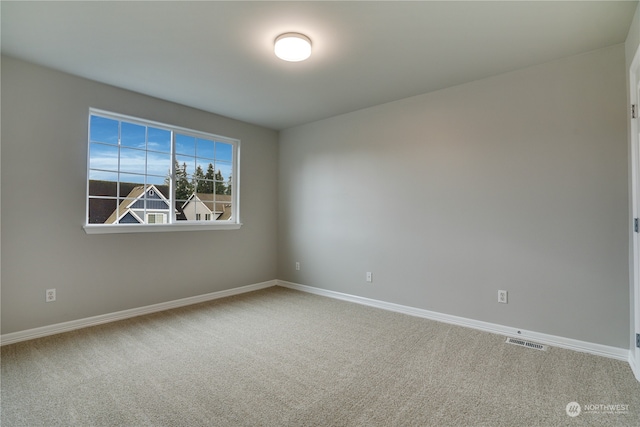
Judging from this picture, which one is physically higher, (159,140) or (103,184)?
(159,140)

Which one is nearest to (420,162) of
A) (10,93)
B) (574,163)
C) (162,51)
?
(574,163)

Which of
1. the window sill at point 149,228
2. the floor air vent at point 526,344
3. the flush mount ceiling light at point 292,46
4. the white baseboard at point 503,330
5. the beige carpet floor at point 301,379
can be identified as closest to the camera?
the beige carpet floor at point 301,379

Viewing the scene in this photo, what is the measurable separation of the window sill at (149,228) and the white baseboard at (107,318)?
34.1 inches

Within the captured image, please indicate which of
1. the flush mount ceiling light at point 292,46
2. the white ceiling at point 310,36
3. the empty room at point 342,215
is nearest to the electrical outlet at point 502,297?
the empty room at point 342,215

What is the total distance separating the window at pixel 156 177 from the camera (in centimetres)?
330

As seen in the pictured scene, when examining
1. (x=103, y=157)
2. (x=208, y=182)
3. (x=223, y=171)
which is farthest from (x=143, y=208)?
(x=223, y=171)

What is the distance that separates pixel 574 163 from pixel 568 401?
1.85 meters

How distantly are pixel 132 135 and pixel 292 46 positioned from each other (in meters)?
2.28

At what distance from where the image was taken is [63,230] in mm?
2996

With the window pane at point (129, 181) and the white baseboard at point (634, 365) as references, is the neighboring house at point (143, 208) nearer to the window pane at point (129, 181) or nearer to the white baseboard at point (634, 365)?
the window pane at point (129, 181)

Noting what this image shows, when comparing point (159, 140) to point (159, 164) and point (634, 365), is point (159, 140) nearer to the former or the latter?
point (159, 164)

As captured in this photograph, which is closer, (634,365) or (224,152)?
(634,365)

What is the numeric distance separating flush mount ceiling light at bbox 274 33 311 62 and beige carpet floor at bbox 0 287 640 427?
2398 millimetres

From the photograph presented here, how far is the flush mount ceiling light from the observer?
2.35m
